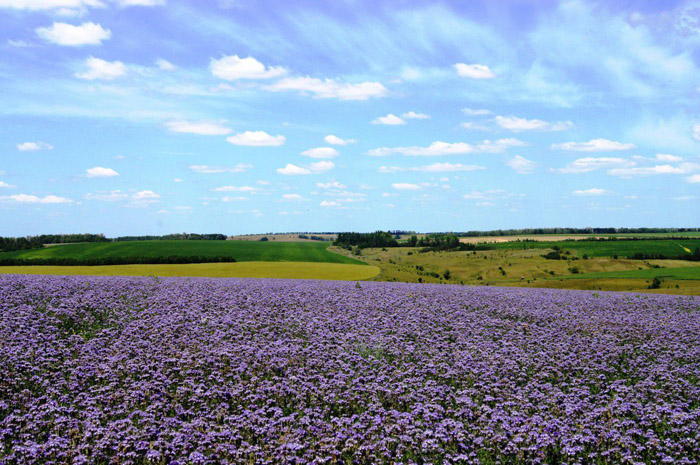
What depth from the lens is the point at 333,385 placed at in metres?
8.42

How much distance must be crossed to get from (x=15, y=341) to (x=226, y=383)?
5.44 metres

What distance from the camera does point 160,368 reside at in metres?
9.13

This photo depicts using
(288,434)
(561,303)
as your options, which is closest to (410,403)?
(288,434)

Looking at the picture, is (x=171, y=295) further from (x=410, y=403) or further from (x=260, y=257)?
(x=260, y=257)

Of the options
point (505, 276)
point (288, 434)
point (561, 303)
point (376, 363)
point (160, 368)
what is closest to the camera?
point (288, 434)

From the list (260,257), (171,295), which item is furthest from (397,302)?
(260,257)

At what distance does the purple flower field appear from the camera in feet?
21.8

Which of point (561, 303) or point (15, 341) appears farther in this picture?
point (561, 303)

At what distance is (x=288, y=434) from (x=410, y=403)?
2452mm

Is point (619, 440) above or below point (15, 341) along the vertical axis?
below

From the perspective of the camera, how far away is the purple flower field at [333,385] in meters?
6.66

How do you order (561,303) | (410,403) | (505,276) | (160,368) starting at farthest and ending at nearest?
(505,276) < (561,303) < (160,368) < (410,403)

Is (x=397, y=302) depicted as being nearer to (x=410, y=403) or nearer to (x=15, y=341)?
(x=410, y=403)

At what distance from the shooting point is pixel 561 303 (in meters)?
19.1
